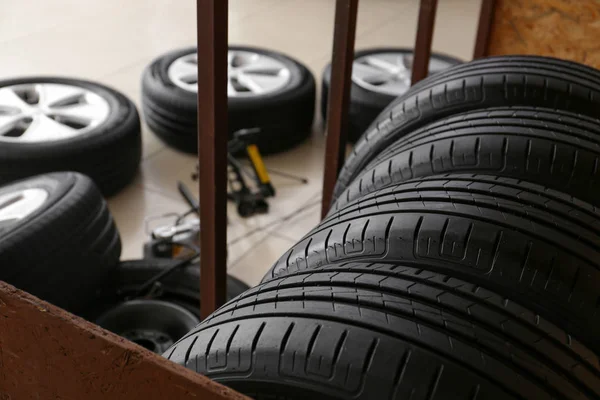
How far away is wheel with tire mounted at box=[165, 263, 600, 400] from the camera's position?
2.72 feet

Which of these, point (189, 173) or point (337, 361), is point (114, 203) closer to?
point (189, 173)

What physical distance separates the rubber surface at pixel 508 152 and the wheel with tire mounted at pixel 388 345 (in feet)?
1.30

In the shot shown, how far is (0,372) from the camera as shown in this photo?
0.84 m

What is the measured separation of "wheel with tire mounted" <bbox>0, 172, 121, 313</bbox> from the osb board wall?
1.44m

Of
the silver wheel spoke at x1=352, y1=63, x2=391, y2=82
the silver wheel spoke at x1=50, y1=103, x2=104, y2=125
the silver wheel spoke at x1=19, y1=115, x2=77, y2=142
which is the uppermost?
the silver wheel spoke at x1=352, y1=63, x2=391, y2=82

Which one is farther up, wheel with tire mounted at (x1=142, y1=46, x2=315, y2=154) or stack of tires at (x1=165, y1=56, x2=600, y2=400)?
stack of tires at (x1=165, y1=56, x2=600, y2=400)

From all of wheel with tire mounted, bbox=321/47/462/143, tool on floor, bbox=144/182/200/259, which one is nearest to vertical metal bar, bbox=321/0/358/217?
tool on floor, bbox=144/182/200/259

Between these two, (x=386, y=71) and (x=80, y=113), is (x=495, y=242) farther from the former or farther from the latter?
(x=386, y=71)

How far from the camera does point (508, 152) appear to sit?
1343mm

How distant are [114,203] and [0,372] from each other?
1925 mm

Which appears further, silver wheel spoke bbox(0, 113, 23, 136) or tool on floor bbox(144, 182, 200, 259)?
silver wheel spoke bbox(0, 113, 23, 136)

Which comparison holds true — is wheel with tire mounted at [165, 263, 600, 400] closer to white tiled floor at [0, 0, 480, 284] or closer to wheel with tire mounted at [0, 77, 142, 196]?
white tiled floor at [0, 0, 480, 284]

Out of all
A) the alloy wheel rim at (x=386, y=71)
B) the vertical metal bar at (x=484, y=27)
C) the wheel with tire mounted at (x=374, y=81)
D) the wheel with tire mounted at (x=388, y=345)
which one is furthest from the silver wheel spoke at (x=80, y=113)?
the wheel with tire mounted at (x=388, y=345)

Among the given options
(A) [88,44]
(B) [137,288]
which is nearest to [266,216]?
(B) [137,288]
